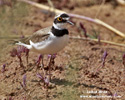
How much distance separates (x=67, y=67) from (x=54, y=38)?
0.96 meters

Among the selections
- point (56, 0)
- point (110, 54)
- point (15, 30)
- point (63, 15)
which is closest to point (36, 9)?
point (56, 0)

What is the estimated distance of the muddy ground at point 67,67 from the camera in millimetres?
3707

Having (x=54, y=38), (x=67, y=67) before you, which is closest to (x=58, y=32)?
(x=54, y=38)

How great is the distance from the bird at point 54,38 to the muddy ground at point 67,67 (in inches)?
23.2

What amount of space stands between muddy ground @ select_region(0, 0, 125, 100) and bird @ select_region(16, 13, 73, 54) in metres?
0.59

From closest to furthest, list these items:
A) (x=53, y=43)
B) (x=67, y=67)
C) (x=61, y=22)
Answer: (x=53, y=43), (x=61, y=22), (x=67, y=67)

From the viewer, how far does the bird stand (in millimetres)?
3605

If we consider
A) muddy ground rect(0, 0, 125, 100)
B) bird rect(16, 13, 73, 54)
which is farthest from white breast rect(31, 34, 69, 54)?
muddy ground rect(0, 0, 125, 100)

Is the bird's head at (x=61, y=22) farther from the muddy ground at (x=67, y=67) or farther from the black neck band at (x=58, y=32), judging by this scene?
the muddy ground at (x=67, y=67)

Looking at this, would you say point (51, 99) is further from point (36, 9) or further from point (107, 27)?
point (36, 9)

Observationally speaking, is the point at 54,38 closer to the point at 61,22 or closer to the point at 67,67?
the point at 61,22

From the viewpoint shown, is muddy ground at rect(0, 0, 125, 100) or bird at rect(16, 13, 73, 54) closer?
bird at rect(16, 13, 73, 54)

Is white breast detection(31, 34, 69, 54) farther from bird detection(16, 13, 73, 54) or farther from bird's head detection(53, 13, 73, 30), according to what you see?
bird's head detection(53, 13, 73, 30)

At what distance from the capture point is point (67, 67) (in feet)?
14.4
